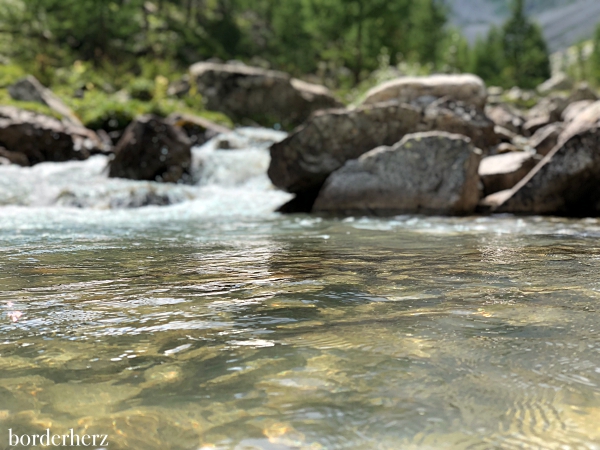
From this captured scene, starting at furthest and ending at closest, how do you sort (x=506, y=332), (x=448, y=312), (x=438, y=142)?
(x=438, y=142) < (x=448, y=312) < (x=506, y=332)

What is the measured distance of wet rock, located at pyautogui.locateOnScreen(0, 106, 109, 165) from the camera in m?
13.8

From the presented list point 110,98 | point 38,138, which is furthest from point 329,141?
point 110,98

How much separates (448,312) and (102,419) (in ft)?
5.25

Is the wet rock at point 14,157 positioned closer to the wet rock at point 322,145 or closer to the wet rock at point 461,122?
the wet rock at point 322,145

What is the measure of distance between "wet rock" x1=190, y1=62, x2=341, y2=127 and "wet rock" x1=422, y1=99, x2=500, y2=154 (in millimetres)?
11885

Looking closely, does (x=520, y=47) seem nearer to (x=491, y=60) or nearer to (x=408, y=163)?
(x=491, y=60)

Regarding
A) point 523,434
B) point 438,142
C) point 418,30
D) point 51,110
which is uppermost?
point 418,30

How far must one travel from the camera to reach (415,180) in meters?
8.20

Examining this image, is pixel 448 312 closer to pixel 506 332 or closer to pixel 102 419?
pixel 506 332

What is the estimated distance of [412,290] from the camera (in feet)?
9.86

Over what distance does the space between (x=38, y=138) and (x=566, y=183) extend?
12.3 metres

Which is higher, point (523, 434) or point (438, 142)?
point (438, 142)

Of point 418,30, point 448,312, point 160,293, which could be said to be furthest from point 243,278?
point 418,30

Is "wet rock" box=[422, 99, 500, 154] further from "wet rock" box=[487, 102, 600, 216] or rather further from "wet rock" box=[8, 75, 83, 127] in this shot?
"wet rock" box=[8, 75, 83, 127]
